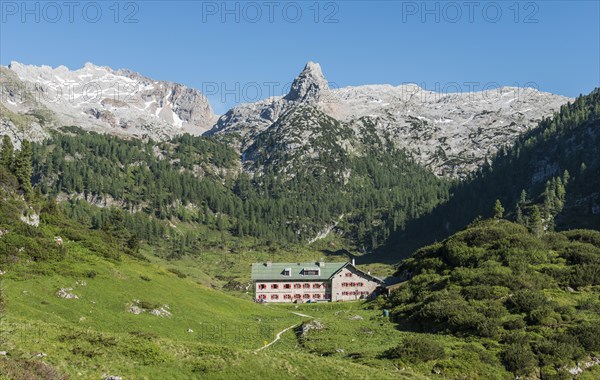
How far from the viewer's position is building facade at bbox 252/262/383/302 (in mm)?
129125

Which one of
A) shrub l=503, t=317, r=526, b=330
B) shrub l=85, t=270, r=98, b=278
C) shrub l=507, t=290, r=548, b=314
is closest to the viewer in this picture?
shrub l=503, t=317, r=526, b=330

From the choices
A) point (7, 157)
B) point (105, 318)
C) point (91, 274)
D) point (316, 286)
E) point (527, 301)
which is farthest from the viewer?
point (316, 286)

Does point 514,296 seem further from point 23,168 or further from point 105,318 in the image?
point 23,168

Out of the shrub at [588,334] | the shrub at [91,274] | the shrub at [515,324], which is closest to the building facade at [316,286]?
the shrub at [91,274]

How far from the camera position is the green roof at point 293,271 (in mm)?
129625

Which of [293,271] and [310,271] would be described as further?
[293,271]

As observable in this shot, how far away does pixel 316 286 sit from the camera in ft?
429

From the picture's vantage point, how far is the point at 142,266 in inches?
3976

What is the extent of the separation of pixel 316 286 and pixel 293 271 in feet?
22.9

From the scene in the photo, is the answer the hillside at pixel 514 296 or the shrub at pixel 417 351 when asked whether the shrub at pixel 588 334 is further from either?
the shrub at pixel 417 351

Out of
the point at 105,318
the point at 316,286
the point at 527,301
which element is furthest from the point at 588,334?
the point at 316,286

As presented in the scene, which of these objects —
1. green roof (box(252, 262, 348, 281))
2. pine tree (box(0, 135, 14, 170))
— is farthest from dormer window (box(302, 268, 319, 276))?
pine tree (box(0, 135, 14, 170))

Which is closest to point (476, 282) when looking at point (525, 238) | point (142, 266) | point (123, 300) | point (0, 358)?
point (525, 238)

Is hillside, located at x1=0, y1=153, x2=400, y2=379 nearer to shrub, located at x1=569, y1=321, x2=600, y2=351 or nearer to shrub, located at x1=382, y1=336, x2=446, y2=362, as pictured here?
shrub, located at x1=382, y1=336, x2=446, y2=362
